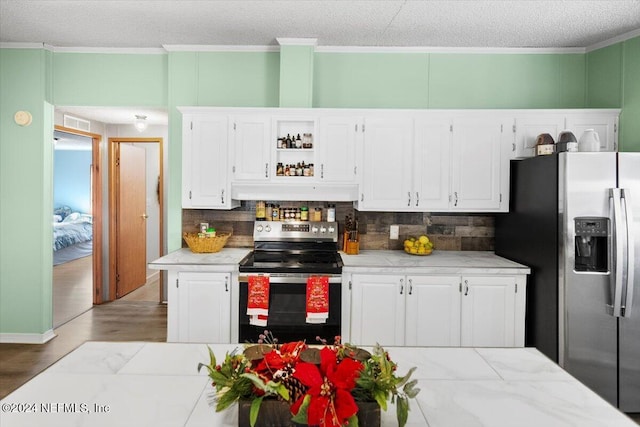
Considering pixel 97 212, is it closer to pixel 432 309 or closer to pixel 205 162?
pixel 205 162

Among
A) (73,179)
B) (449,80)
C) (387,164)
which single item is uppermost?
(449,80)

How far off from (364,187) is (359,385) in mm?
2567

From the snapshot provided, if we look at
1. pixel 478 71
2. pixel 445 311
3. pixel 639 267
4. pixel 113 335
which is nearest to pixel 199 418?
pixel 445 311

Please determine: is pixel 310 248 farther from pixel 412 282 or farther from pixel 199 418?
pixel 199 418

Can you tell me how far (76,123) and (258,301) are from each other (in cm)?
316

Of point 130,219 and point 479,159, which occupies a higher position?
point 479,159

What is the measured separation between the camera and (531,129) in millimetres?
3410

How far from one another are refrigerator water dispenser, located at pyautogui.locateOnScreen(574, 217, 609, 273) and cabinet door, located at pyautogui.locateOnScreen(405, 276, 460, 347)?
0.83 meters

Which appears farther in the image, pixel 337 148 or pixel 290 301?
pixel 337 148

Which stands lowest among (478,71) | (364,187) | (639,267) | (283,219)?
(639,267)

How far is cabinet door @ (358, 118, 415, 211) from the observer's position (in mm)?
3398

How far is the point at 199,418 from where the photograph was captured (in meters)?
1.04

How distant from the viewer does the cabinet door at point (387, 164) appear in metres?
3.40

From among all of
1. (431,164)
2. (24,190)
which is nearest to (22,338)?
(24,190)
